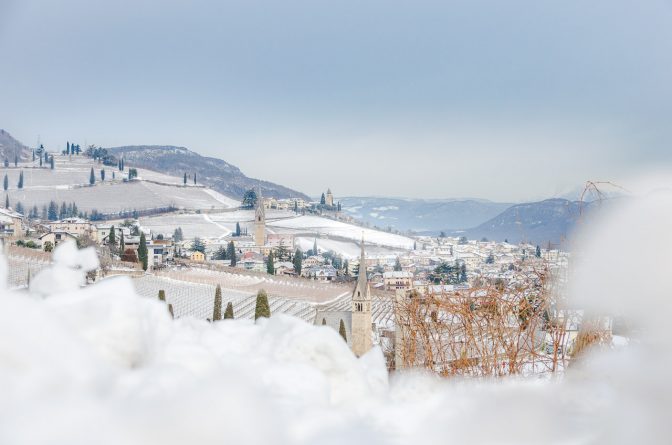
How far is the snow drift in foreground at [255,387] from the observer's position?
77 centimetres

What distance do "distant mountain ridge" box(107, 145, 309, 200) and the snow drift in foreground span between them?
14982 centimetres

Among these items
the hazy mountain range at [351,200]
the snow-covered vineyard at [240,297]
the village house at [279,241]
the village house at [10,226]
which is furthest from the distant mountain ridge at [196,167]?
the snow-covered vineyard at [240,297]

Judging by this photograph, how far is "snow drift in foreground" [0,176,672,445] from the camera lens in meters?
0.77

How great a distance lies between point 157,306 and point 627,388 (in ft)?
2.25

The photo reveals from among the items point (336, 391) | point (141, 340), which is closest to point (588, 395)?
point (336, 391)

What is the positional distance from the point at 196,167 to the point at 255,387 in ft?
566

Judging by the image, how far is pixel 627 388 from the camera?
93cm

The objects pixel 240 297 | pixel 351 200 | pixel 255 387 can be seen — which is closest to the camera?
pixel 255 387

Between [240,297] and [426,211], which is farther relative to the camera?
[426,211]

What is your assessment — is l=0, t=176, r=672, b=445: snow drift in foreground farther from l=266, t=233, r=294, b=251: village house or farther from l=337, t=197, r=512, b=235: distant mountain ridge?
l=337, t=197, r=512, b=235: distant mountain ridge

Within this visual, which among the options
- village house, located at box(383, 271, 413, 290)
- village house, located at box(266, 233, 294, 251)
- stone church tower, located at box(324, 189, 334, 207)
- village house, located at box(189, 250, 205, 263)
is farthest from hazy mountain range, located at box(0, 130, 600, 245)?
village house, located at box(383, 271, 413, 290)

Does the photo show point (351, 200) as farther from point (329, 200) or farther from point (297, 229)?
point (297, 229)

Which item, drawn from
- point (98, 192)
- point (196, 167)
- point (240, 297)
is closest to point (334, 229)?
Result: point (98, 192)

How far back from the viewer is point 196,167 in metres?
169
